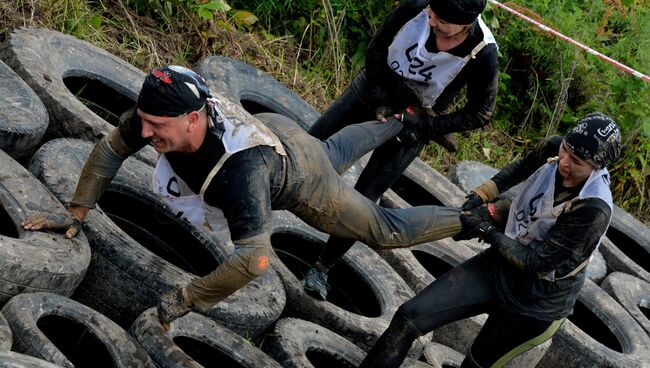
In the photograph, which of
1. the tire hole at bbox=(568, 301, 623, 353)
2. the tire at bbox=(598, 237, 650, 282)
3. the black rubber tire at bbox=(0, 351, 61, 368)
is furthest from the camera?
the tire at bbox=(598, 237, 650, 282)

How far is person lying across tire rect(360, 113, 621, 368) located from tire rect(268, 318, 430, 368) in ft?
1.06

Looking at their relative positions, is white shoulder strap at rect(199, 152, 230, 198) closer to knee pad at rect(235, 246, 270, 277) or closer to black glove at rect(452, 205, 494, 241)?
knee pad at rect(235, 246, 270, 277)

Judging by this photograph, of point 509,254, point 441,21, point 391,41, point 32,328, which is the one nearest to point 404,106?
point 391,41

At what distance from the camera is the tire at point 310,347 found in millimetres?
5191

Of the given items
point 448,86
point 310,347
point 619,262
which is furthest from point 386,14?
point 310,347

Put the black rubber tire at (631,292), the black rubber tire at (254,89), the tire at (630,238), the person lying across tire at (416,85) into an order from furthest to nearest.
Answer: the tire at (630,238) → the black rubber tire at (631,292) → the black rubber tire at (254,89) → the person lying across tire at (416,85)

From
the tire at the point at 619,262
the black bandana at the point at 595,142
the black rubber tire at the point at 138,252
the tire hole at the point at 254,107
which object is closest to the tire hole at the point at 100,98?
the black rubber tire at the point at 138,252

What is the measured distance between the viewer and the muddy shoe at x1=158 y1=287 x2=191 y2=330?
14.5ft

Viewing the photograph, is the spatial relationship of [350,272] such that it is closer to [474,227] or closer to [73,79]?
[474,227]

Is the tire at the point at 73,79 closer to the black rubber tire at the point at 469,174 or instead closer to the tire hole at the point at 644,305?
the black rubber tire at the point at 469,174

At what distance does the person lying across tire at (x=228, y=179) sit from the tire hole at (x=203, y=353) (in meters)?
0.39

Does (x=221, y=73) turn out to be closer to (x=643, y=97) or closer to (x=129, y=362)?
(x=129, y=362)

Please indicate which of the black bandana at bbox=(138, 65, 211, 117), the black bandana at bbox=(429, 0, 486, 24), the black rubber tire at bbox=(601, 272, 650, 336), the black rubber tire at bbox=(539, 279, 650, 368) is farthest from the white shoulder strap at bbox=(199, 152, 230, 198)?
the black rubber tire at bbox=(601, 272, 650, 336)

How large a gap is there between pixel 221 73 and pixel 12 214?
2952mm
